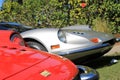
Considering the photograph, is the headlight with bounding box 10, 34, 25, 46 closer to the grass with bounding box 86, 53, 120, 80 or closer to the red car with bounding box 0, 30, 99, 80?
the red car with bounding box 0, 30, 99, 80

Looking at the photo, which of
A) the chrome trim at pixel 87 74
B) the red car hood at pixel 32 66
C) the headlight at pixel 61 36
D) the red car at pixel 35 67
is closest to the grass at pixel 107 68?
the headlight at pixel 61 36

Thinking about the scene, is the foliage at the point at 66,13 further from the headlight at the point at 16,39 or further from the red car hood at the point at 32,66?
the red car hood at the point at 32,66

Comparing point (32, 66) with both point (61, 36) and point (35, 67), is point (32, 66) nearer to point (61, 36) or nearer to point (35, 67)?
point (35, 67)

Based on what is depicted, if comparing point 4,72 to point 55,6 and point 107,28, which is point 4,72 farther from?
point 55,6

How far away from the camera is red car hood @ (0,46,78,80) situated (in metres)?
2.70

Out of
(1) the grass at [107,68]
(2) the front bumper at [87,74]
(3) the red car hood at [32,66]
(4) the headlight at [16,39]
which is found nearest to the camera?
(3) the red car hood at [32,66]

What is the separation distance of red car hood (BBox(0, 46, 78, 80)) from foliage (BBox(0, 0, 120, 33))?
9.15m

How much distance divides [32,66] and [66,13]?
10583 mm

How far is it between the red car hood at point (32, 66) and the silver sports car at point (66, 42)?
2.69 m

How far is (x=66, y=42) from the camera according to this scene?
6172mm

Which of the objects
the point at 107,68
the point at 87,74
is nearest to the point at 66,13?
the point at 107,68

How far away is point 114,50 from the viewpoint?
9578 millimetres

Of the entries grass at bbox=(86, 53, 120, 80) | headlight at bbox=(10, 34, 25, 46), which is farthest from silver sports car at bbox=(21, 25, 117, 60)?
headlight at bbox=(10, 34, 25, 46)

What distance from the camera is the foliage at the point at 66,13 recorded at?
42.1 feet
